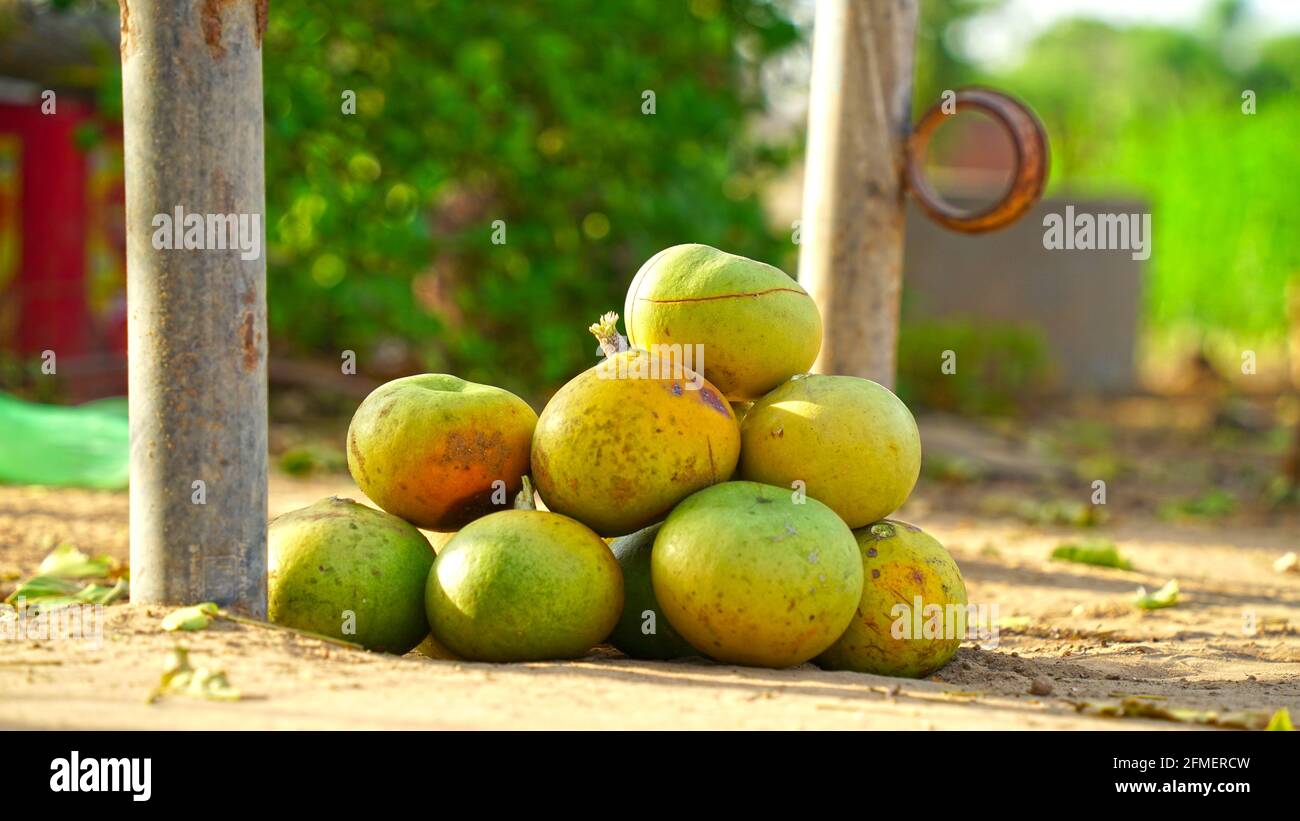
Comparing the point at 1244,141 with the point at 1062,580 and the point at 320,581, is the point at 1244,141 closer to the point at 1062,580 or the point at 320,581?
the point at 1062,580

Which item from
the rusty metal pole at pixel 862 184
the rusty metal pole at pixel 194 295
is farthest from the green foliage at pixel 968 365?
the rusty metal pole at pixel 194 295

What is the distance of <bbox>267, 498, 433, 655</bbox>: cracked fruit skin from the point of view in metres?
3.61

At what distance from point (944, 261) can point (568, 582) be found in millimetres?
11282

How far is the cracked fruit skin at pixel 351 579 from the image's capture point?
142 inches

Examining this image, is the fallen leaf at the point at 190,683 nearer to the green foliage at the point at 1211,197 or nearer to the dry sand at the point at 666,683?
the dry sand at the point at 666,683

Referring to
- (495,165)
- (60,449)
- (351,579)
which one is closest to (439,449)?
(351,579)

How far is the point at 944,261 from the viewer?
556 inches

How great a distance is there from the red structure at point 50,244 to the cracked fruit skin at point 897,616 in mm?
8081

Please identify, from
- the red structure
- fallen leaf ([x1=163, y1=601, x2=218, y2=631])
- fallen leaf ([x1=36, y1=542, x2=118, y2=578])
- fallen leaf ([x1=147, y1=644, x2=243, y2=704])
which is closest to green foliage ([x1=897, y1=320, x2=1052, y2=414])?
the red structure

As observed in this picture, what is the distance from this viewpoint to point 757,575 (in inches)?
132

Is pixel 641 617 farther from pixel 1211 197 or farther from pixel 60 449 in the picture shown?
pixel 1211 197

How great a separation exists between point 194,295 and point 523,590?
110cm
